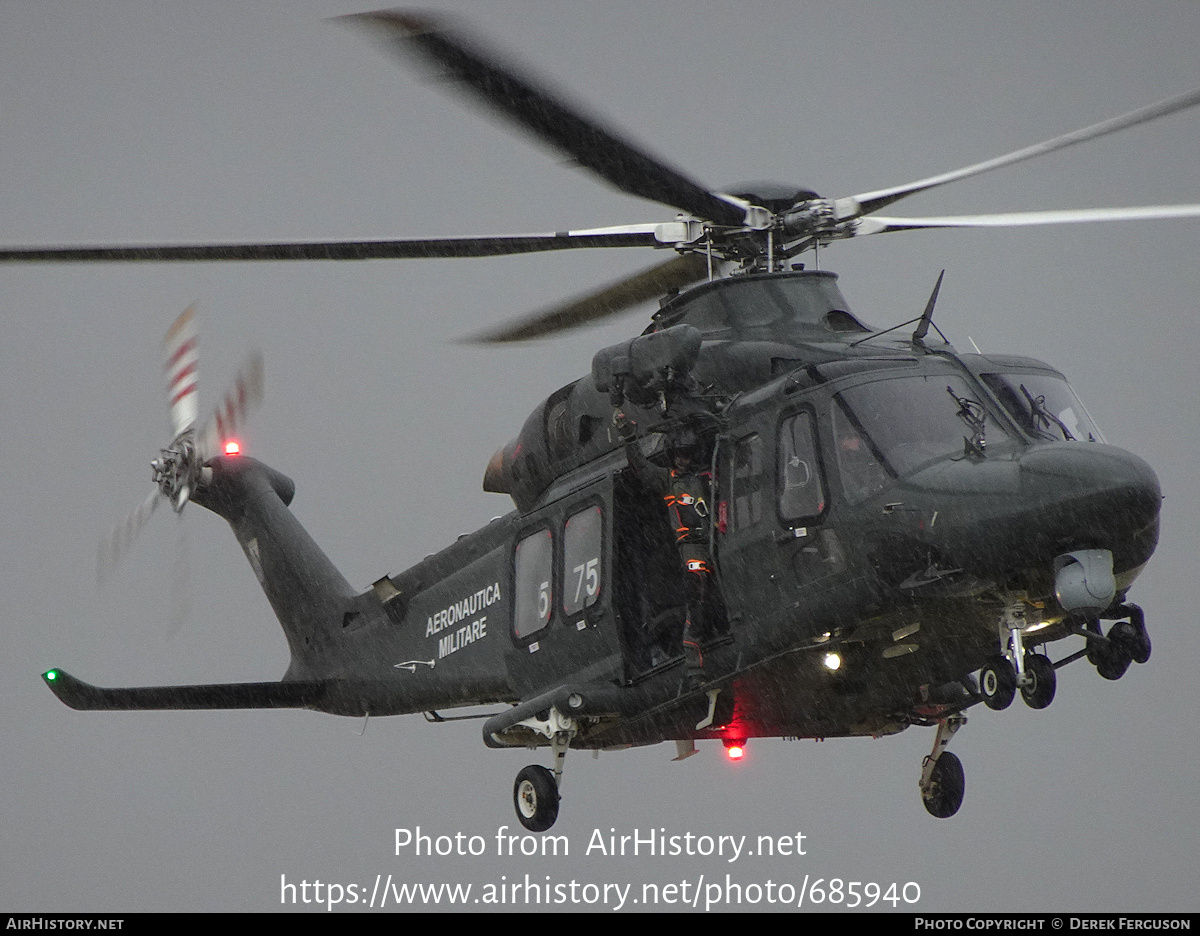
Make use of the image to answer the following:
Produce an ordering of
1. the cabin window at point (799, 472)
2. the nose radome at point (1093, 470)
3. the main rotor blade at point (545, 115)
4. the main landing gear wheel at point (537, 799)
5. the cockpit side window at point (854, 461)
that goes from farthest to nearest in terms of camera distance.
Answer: the main landing gear wheel at point (537, 799) → the cabin window at point (799, 472) → the cockpit side window at point (854, 461) → the nose radome at point (1093, 470) → the main rotor blade at point (545, 115)

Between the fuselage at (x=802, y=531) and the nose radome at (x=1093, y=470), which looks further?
the fuselage at (x=802, y=531)

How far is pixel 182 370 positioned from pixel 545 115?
566cm

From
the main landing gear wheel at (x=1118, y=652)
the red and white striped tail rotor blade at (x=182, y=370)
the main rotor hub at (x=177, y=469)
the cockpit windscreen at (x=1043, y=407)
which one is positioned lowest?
the main landing gear wheel at (x=1118, y=652)

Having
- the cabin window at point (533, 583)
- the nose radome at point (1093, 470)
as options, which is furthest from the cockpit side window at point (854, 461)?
the cabin window at point (533, 583)

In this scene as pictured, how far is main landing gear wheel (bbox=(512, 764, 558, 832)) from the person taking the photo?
9883 millimetres

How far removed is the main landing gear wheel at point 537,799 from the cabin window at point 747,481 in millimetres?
2123

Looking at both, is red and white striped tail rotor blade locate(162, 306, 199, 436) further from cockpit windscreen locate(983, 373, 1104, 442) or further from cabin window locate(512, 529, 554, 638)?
cockpit windscreen locate(983, 373, 1104, 442)

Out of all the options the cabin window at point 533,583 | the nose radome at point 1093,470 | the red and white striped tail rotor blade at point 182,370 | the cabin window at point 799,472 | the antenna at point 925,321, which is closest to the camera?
the nose radome at point 1093,470

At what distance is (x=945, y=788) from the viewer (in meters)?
10.1

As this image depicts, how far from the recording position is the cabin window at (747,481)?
879cm

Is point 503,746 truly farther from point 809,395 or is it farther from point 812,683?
point 809,395

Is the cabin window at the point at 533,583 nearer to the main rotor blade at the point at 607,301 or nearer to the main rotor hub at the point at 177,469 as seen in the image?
the main rotor blade at the point at 607,301

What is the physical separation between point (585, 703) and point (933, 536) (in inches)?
93.3

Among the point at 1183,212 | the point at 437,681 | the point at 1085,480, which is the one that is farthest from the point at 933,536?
the point at 437,681
